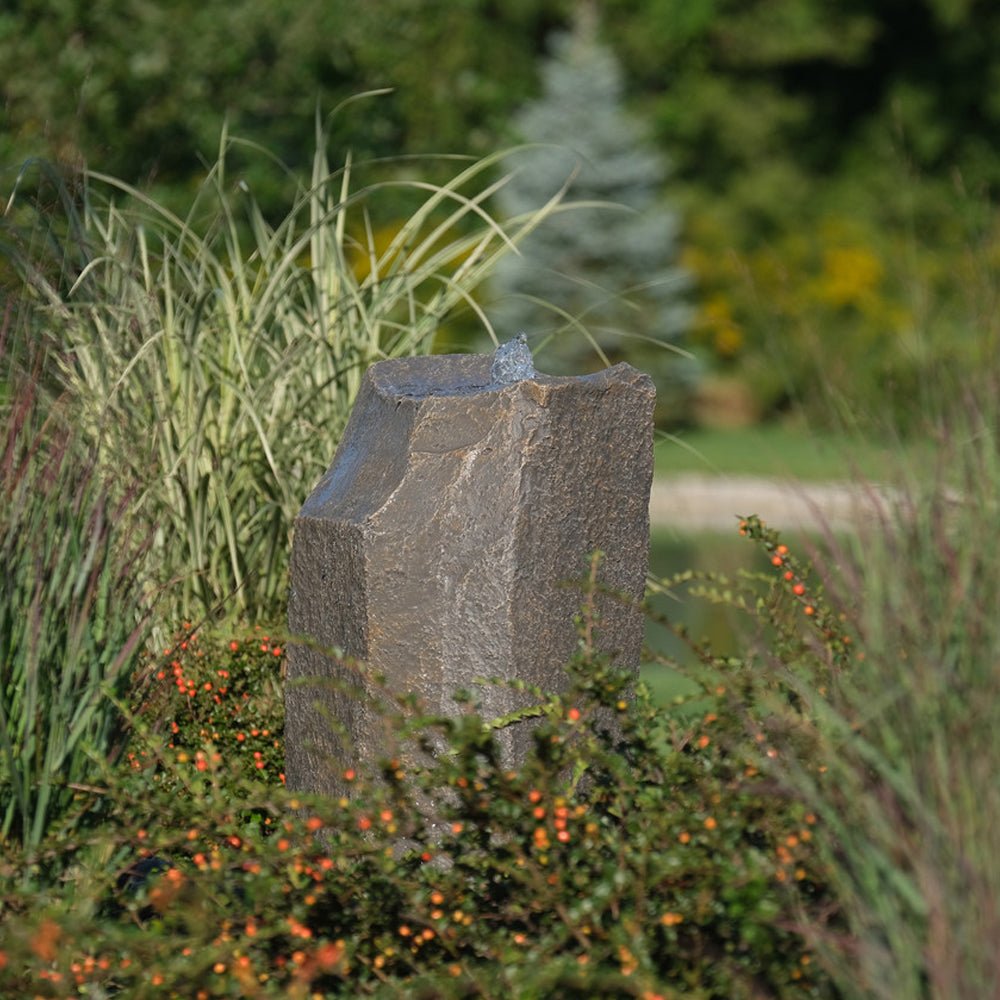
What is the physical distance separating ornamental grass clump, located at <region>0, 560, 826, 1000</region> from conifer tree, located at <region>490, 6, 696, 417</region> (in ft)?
47.4

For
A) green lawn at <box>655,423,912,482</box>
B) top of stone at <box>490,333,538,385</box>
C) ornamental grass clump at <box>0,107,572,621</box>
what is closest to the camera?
top of stone at <box>490,333,538,385</box>

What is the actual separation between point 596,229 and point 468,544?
14.7 metres

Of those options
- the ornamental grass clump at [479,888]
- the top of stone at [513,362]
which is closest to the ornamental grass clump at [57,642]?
the ornamental grass clump at [479,888]

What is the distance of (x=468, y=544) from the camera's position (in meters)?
3.12

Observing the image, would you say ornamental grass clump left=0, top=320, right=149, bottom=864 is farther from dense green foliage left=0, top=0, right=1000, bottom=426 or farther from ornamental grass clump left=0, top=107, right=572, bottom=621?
dense green foliage left=0, top=0, right=1000, bottom=426

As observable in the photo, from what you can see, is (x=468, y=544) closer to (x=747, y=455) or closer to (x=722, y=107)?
(x=747, y=455)

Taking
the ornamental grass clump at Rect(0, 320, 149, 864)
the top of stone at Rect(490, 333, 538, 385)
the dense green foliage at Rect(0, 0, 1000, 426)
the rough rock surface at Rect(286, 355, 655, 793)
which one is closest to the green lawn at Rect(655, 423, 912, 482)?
the dense green foliage at Rect(0, 0, 1000, 426)

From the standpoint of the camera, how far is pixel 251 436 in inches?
170

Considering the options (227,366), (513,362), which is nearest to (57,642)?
(513,362)

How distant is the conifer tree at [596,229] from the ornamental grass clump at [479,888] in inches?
568

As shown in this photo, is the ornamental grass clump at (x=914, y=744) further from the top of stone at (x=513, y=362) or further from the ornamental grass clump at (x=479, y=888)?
the top of stone at (x=513, y=362)

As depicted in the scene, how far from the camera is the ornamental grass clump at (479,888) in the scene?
7.22 feet

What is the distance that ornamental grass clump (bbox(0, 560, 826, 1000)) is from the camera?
7.22 feet

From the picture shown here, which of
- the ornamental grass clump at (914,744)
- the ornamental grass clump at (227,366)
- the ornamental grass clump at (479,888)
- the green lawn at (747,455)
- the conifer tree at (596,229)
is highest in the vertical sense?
the conifer tree at (596,229)
